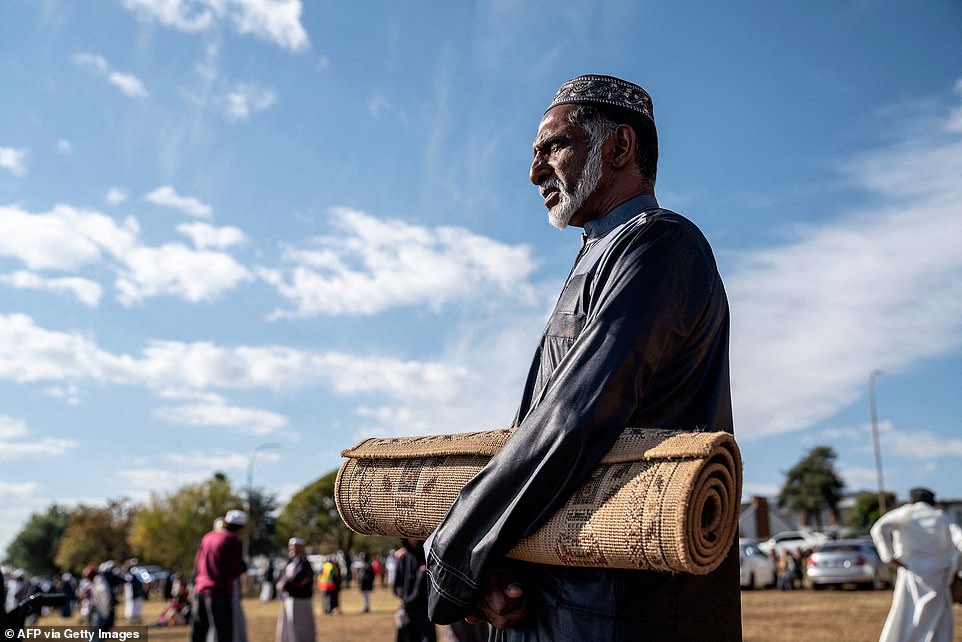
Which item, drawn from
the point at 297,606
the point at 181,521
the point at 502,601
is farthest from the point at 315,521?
the point at 502,601

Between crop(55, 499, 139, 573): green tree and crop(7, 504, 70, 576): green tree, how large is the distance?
68.9 feet

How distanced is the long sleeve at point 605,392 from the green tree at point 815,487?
278 feet

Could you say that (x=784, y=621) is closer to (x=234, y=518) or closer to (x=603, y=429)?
(x=234, y=518)

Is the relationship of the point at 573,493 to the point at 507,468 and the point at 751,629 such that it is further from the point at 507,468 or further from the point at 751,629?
the point at 751,629

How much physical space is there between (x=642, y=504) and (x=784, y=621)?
16.7 metres

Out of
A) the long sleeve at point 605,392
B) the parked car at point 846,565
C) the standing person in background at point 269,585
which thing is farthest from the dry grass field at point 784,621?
the long sleeve at point 605,392

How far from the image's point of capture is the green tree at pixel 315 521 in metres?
75.5

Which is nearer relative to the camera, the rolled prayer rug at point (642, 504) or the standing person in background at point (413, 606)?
the rolled prayer rug at point (642, 504)

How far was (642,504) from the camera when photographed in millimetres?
1634

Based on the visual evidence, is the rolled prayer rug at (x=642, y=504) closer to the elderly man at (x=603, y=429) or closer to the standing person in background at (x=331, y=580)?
the elderly man at (x=603, y=429)

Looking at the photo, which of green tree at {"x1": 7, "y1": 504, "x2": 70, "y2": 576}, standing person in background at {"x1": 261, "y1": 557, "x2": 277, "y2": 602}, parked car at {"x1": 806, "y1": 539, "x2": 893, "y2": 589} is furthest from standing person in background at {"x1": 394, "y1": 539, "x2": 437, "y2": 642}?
green tree at {"x1": 7, "y1": 504, "x2": 70, "y2": 576}

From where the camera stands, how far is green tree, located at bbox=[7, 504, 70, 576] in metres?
93.2

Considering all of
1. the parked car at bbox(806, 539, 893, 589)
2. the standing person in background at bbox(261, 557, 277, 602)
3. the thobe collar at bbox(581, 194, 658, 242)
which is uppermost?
the thobe collar at bbox(581, 194, 658, 242)

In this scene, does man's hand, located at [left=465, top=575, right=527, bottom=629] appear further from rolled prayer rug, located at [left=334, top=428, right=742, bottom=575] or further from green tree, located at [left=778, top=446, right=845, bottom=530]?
green tree, located at [left=778, top=446, right=845, bottom=530]
